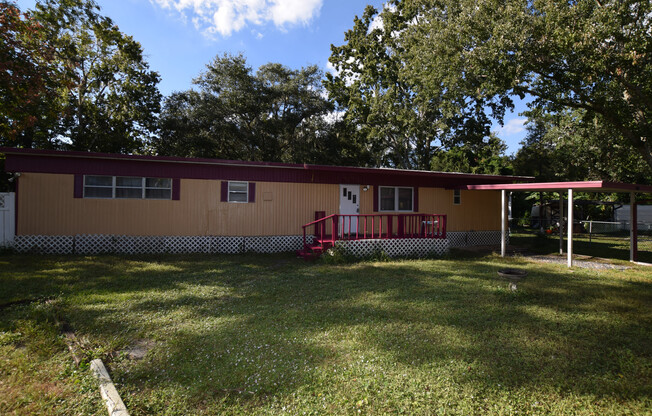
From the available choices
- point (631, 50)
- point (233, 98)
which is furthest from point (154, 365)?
point (233, 98)

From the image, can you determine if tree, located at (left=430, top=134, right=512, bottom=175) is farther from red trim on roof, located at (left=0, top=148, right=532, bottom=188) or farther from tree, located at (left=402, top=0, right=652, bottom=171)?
red trim on roof, located at (left=0, top=148, right=532, bottom=188)

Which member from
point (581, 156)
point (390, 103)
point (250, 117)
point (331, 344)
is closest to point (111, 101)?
point (250, 117)

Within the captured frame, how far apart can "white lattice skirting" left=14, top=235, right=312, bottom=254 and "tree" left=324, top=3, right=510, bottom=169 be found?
1424cm

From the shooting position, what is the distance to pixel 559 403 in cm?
265

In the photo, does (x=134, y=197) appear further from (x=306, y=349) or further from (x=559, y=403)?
(x=559, y=403)

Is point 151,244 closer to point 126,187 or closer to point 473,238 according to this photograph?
point 126,187

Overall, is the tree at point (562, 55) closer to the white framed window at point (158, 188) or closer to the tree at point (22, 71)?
the white framed window at point (158, 188)

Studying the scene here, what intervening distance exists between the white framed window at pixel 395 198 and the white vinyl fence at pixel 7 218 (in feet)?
35.6

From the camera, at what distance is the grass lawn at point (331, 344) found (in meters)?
2.69

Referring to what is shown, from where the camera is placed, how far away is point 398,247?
1001cm

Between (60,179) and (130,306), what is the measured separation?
6.56 meters

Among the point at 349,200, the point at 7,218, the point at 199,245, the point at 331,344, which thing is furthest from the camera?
→ the point at 349,200

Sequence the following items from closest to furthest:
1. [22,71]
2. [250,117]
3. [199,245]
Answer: [22,71] → [199,245] → [250,117]

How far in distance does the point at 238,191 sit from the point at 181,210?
5.86ft
